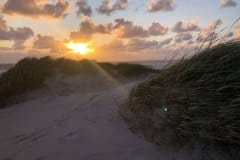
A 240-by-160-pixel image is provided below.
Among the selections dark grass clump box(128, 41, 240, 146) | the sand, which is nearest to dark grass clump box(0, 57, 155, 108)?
the sand

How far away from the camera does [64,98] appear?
7.62 meters

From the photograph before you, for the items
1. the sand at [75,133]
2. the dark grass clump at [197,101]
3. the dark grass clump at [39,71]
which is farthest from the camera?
the dark grass clump at [39,71]

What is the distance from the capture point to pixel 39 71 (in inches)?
353

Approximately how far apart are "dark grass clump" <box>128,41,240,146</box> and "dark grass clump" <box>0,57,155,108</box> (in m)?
3.96

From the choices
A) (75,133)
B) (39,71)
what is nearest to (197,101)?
(75,133)

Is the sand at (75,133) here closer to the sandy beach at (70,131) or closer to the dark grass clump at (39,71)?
the sandy beach at (70,131)

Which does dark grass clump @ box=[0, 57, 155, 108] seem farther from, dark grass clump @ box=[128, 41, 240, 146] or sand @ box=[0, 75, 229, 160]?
dark grass clump @ box=[128, 41, 240, 146]

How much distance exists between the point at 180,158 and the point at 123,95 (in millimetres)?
3309

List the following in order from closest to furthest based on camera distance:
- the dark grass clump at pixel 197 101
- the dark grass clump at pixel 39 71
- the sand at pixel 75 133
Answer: the dark grass clump at pixel 197 101 → the sand at pixel 75 133 → the dark grass clump at pixel 39 71

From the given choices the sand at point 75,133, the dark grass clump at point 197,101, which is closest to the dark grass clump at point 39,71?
the sand at point 75,133

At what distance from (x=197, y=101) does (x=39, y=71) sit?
5.59m

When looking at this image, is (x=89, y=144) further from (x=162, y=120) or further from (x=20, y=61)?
(x=20, y=61)

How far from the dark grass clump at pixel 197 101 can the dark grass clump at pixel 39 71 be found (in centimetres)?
396

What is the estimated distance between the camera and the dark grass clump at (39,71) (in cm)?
815
